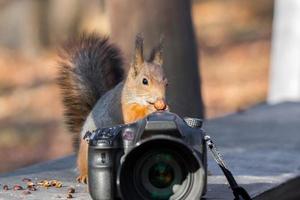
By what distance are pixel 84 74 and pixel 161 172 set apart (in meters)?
1.27

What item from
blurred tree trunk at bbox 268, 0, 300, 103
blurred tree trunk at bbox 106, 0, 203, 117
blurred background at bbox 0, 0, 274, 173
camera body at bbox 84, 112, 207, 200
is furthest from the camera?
blurred background at bbox 0, 0, 274, 173

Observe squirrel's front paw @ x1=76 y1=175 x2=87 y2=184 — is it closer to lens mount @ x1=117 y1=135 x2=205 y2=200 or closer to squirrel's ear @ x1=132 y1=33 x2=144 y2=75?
squirrel's ear @ x1=132 y1=33 x2=144 y2=75

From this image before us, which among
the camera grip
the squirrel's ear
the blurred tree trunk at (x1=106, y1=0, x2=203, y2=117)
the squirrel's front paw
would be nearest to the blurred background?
the blurred tree trunk at (x1=106, y1=0, x2=203, y2=117)

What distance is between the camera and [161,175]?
3041 millimetres

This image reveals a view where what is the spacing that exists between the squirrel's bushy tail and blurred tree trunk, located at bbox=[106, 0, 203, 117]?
110 centimetres

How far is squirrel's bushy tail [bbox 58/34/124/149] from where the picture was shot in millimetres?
4184

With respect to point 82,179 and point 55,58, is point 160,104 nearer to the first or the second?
point 82,179

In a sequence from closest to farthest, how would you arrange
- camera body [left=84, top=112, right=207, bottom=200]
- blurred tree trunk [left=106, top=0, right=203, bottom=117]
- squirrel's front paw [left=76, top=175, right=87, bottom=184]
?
1. camera body [left=84, top=112, right=207, bottom=200]
2. squirrel's front paw [left=76, top=175, right=87, bottom=184]
3. blurred tree trunk [left=106, top=0, right=203, bottom=117]

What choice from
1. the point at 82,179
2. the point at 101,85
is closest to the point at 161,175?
the point at 82,179

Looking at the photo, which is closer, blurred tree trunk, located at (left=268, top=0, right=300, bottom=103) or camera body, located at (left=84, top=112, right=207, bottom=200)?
camera body, located at (left=84, top=112, right=207, bottom=200)

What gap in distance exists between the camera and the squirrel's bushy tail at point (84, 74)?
13.7ft

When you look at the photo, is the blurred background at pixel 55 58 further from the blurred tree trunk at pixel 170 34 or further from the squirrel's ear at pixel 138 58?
the squirrel's ear at pixel 138 58

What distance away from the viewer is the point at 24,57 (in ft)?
49.5

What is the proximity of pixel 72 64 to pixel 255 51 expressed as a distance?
10932 millimetres
